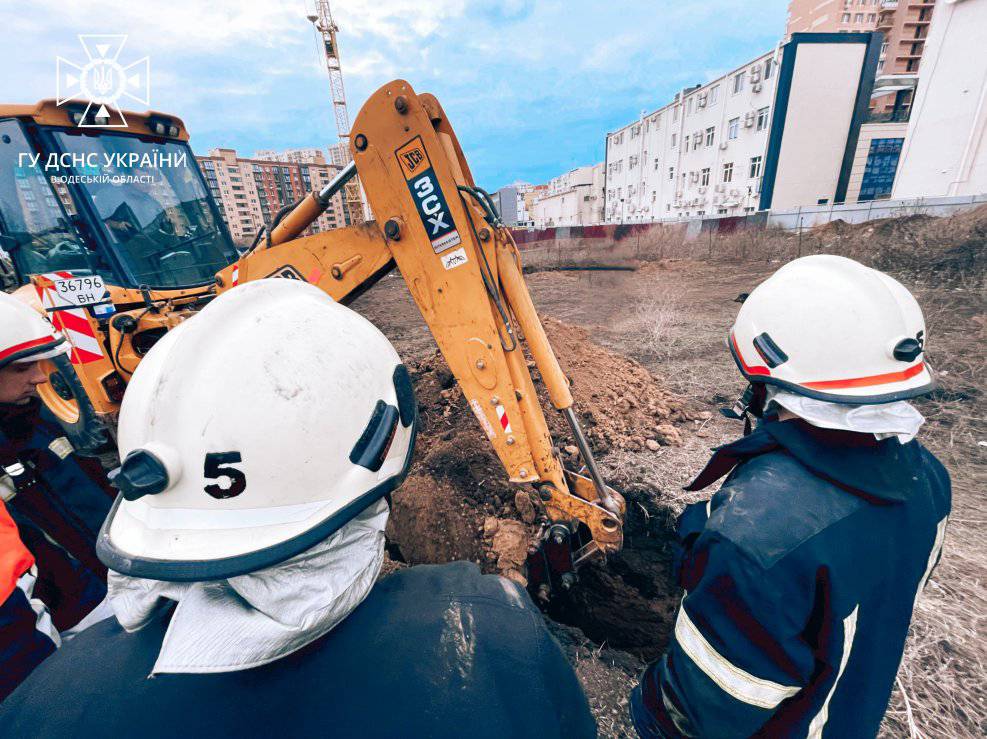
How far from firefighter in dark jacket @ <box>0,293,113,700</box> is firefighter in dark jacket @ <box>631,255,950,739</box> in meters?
2.79

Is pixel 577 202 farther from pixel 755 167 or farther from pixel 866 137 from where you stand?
pixel 866 137

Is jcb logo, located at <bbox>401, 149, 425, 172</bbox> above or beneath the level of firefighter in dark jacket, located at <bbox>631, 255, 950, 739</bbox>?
above

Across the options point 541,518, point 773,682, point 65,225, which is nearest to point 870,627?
point 773,682

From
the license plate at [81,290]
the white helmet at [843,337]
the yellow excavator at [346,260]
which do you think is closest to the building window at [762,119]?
the yellow excavator at [346,260]

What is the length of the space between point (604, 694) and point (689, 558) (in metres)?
1.75

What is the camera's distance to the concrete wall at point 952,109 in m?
13.2

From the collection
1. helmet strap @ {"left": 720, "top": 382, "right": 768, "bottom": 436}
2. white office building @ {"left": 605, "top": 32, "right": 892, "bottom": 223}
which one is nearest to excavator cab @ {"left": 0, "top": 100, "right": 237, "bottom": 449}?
helmet strap @ {"left": 720, "top": 382, "right": 768, "bottom": 436}

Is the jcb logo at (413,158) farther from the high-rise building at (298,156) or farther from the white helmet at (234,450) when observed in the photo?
the high-rise building at (298,156)

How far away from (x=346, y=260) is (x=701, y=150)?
35711 mm

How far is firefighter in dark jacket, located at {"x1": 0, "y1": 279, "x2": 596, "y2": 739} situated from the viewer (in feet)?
2.67

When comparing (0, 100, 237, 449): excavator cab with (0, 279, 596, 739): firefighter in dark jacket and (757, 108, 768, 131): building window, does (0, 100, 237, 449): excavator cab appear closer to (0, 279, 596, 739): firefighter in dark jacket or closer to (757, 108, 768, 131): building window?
(0, 279, 596, 739): firefighter in dark jacket

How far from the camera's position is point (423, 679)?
0.88m

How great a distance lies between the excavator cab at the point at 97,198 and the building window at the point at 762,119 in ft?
98.7

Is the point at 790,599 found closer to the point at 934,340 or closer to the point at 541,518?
the point at 541,518
